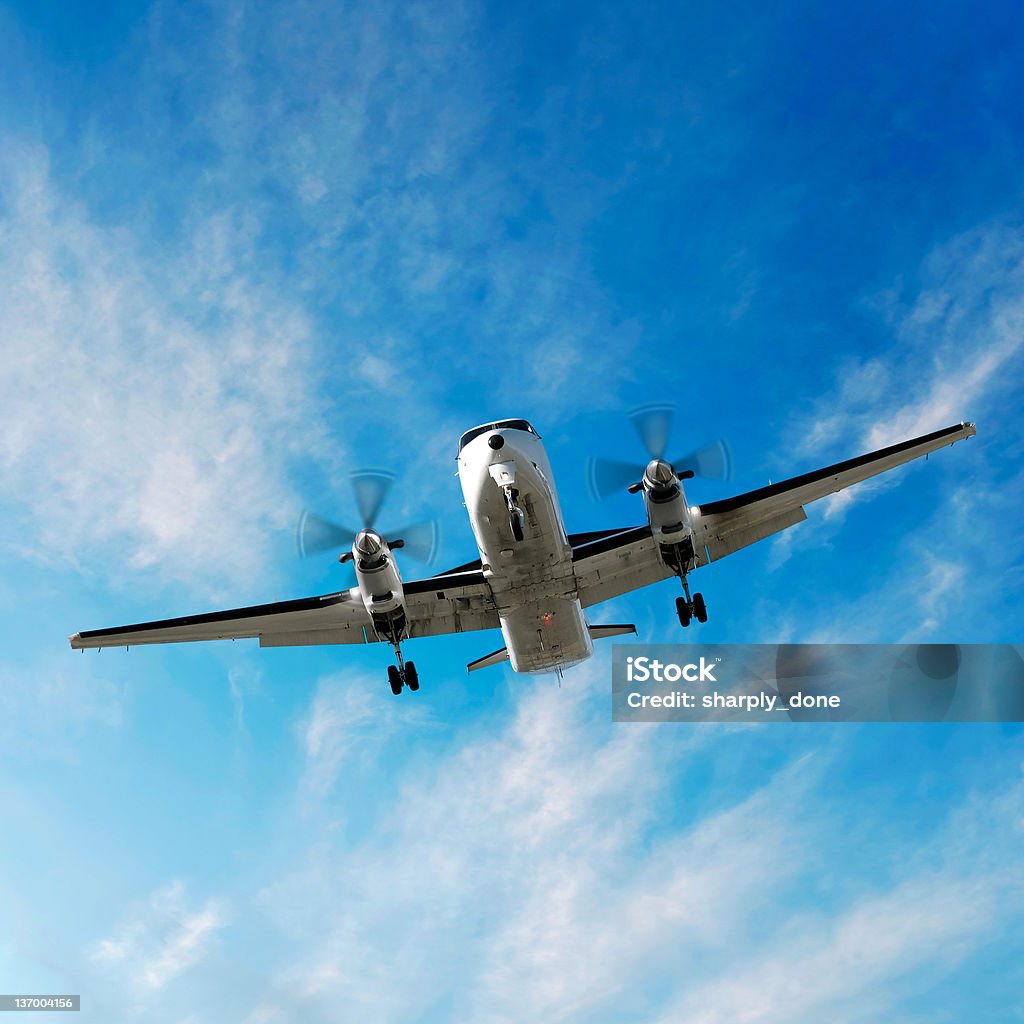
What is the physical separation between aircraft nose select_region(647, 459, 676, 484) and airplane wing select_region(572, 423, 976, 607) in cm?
200

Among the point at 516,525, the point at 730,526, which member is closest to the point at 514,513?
the point at 516,525

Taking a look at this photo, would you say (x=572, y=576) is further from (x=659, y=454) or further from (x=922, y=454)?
(x=922, y=454)

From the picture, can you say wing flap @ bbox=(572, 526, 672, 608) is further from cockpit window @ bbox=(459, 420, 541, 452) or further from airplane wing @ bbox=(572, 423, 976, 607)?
cockpit window @ bbox=(459, 420, 541, 452)

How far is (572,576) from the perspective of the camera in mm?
24953

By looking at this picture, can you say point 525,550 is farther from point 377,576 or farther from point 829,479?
point 829,479

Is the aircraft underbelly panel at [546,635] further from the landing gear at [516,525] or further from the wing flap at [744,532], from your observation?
the wing flap at [744,532]

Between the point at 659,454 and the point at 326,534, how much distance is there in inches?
346

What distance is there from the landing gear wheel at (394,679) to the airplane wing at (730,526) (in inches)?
223

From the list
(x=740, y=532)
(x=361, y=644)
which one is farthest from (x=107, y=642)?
(x=740, y=532)

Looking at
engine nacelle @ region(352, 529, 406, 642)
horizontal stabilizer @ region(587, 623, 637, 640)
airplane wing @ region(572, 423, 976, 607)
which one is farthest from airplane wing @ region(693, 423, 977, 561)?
engine nacelle @ region(352, 529, 406, 642)

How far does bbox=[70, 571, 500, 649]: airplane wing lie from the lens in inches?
999

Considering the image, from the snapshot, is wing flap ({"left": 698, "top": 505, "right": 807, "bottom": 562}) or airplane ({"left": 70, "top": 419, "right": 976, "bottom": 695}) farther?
wing flap ({"left": 698, "top": 505, "right": 807, "bottom": 562})

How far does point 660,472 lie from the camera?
23.6 m

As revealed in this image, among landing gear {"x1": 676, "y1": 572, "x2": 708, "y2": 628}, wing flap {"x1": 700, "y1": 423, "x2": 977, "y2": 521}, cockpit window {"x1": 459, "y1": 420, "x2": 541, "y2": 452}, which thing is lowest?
landing gear {"x1": 676, "y1": 572, "x2": 708, "y2": 628}
